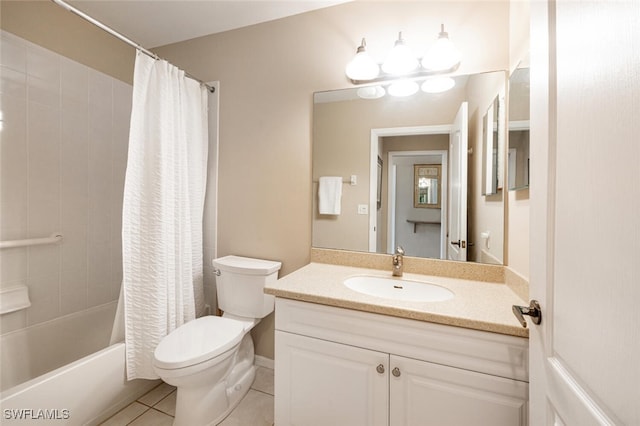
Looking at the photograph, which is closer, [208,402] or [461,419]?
[461,419]

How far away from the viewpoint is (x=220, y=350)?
4.40 ft

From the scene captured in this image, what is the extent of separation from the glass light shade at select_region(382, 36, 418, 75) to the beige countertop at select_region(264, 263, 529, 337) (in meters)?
1.14

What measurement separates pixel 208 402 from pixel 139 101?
1700 mm

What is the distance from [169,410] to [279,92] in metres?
2.08

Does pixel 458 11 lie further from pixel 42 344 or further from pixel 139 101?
pixel 42 344

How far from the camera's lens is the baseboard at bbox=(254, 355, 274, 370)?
1.91m

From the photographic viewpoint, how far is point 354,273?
1.53m

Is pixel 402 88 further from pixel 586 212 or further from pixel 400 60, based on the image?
pixel 586 212

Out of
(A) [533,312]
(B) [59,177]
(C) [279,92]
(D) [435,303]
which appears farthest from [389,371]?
(B) [59,177]

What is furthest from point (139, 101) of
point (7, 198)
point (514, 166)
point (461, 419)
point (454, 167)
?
point (461, 419)

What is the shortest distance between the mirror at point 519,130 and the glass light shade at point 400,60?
493 millimetres

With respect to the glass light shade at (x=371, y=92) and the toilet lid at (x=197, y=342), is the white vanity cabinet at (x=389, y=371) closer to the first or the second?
the toilet lid at (x=197, y=342)

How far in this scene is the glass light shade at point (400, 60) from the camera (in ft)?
4.74

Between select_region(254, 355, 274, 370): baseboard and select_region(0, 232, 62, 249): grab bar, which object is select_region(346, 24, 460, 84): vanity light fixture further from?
select_region(0, 232, 62, 249): grab bar
